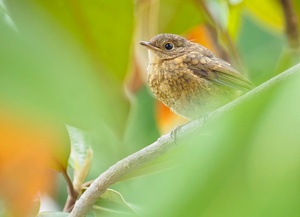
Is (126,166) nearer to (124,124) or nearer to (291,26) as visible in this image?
(124,124)

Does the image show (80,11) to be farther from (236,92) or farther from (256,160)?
(256,160)

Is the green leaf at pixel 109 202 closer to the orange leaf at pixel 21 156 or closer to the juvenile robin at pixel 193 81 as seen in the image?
the orange leaf at pixel 21 156

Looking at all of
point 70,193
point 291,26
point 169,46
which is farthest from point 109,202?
point 169,46

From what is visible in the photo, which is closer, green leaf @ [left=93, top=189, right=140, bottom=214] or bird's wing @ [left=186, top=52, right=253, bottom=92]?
green leaf @ [left=93, top=189, right=140, bottom=214]

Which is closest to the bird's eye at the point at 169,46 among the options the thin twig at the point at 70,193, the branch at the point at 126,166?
the thin twig at the point at 70,193

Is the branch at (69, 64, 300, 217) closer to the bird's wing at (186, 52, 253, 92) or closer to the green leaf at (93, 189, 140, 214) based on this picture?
the green leaf at (93, 189, 140, 214)

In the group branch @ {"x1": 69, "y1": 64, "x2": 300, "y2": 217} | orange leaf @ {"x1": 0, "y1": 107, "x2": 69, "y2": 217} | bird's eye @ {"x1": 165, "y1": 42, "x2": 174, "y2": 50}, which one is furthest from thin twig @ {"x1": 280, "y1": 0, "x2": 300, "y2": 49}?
orange leaf @ {"x1": 0, "y1": 107, "x2": 69, "y2": 217}
